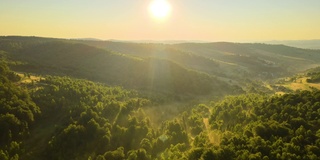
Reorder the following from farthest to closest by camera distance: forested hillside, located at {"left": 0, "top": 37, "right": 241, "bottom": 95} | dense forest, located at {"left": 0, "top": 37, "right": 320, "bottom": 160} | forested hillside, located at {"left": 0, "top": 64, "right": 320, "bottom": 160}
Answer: forested hillside, located at {"left": 0, "top": 37, "right": 241, "bottom": 95} → dense forest, located at {"left": 0, "top": 37, "right": 320, "bottom": 160} → forested hillside, located at {"left": 0, "top": 64, "right": 320, "bottom": 160}

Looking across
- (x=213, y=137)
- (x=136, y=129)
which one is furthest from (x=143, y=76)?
(x=213, y=137)

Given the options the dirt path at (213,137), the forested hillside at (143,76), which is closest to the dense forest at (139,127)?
the dirt path at (213,137)

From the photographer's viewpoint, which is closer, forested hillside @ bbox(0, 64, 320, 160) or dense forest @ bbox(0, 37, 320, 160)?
forested hillside @ bbox(0, 64, 320, 160)

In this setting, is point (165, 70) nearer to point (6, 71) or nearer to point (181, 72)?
point (181, 72)

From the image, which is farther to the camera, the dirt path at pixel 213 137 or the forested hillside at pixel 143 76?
the forested hillside at pixel 143 76

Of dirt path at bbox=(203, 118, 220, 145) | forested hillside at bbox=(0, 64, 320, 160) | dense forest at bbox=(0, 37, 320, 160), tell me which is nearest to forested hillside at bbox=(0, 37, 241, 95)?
dense forest at bbox=(0, 37, 320, 160)

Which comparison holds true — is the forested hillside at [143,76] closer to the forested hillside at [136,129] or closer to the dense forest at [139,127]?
the dense forest at [139,127]

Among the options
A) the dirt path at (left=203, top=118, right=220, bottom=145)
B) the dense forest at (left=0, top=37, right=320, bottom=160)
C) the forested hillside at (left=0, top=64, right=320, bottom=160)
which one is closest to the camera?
the forested hillside at (left=0, top=64, right=320, bottom=160)

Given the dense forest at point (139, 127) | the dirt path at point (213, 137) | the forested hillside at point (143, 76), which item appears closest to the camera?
the dense forest at point (139, 127)

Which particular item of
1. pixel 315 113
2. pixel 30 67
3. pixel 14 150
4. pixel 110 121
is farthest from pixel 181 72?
pixel 14 150

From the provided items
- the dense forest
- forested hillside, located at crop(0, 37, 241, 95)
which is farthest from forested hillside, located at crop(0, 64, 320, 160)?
forested hillside, located at crop(0, 37, 241, 95)

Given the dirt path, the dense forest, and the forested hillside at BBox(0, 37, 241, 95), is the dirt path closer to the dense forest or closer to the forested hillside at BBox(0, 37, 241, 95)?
the dense forest

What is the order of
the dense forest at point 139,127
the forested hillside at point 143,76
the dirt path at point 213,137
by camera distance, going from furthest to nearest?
the forested hillside at point 143,76 → the dirt path at point 213,137 → the dense forest at point 139,127
